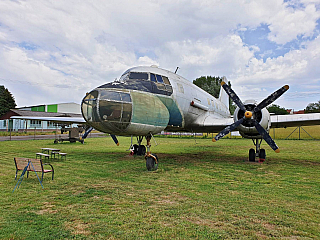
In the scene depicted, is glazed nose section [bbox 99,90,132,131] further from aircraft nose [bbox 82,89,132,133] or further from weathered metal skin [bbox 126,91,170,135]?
weathered metal skin [bbox 126,91,170,135]

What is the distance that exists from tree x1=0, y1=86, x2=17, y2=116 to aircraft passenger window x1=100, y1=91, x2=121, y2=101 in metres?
70.4

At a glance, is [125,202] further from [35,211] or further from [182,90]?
[182,90]

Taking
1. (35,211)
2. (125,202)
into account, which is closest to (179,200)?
(125,202)

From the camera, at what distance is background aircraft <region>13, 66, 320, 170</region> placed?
8172 millimetres

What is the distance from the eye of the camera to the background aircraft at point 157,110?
26.8 feet

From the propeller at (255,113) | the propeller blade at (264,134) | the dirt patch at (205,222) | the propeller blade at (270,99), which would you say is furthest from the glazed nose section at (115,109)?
the propeller blade at (270,99)

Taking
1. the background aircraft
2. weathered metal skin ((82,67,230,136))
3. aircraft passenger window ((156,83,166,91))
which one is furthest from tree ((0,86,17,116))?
aircraft passenger window ((156,83,166,91))

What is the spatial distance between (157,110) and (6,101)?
71782 millimetres

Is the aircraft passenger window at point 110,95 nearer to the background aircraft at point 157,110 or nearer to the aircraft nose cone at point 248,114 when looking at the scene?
the background aircraft at point 157,110

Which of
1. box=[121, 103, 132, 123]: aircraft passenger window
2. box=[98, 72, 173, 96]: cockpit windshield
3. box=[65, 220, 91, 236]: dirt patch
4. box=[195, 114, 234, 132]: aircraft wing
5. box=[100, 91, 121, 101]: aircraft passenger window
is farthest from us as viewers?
box=[195, 114, 234, 132]: aircraft wing

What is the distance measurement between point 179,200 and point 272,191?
2919 millimetres

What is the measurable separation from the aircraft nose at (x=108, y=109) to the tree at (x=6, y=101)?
2756 inches

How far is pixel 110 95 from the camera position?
8.05 meters

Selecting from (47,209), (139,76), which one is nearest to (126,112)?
(139,76)
